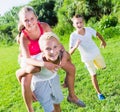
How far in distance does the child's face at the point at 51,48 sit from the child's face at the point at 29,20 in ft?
1.56

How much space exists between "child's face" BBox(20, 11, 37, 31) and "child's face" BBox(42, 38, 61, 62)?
0.48 meters

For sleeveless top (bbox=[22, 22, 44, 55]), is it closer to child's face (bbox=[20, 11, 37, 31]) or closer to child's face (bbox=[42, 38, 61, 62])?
child's face (bbox=[20, 11, 37, 31])

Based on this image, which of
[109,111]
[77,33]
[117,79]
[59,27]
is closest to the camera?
[109,111]

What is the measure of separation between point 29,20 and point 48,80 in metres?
0.73

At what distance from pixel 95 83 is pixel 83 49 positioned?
598mm

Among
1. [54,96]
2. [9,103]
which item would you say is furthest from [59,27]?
[54,96]

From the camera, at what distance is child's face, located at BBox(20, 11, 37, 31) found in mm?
4441

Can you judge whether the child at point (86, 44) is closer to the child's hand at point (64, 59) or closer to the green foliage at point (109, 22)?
the child's hand at point (64, 59)

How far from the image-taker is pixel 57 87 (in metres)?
4.54

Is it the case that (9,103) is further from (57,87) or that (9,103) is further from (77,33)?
(57,87)

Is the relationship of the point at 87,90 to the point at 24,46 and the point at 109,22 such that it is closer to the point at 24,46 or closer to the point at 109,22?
the point at 24,46

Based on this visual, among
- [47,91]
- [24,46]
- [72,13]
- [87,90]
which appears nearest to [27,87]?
[47,91]

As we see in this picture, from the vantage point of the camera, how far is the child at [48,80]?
13.5ft

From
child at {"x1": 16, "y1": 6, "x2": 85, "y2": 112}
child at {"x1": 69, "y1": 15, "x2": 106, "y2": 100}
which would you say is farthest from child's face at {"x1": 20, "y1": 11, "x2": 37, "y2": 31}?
child at {"x1": 69, "y1": 15, "x2": 106, "y2": 100}
